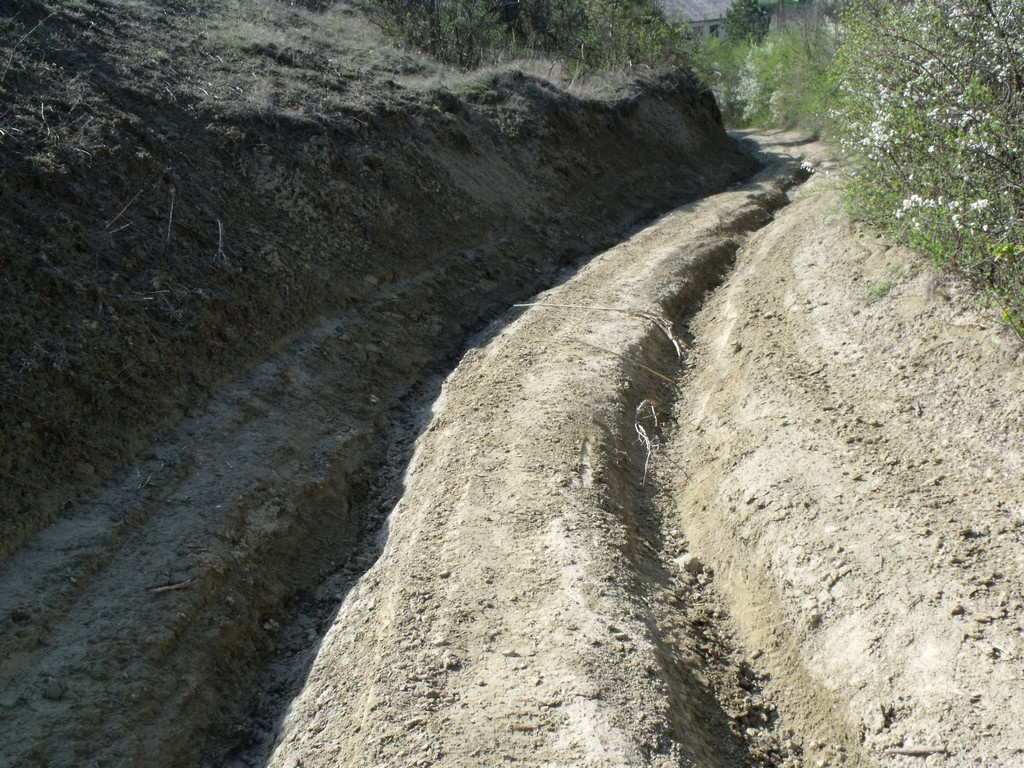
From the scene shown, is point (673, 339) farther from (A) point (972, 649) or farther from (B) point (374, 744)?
(B) point (374, 744)

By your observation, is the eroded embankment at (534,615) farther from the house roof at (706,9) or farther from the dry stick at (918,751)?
the house roof at (706,9)

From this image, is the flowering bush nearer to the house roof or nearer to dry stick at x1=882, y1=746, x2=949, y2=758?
dry stick at x1=882, y1=746, x2=949, y2=758

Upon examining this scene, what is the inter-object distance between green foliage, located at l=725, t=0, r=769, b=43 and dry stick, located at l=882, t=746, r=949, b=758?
4203 centimetres

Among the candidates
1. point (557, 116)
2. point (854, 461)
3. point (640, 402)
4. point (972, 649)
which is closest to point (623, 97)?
→ point (557, 116)

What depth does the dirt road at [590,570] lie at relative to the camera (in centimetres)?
450

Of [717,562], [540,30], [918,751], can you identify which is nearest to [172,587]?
[717,562]

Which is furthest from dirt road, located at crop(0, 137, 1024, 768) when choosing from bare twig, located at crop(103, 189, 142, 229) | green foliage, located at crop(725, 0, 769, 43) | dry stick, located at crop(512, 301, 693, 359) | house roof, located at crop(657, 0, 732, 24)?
house roof, located at crop(657, 0, 732, 24)

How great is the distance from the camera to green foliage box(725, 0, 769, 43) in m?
41.5

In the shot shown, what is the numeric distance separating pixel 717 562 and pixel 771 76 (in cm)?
2890

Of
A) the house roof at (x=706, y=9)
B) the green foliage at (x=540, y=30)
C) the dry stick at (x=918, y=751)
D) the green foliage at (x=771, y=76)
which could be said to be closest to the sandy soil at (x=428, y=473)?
the dry stick at (x=918, y=751)

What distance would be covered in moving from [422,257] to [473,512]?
501 centimetres

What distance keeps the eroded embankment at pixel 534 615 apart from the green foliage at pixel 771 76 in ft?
69.6

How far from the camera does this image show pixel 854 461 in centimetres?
605

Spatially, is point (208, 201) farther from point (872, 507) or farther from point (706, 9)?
point (706, 9)
